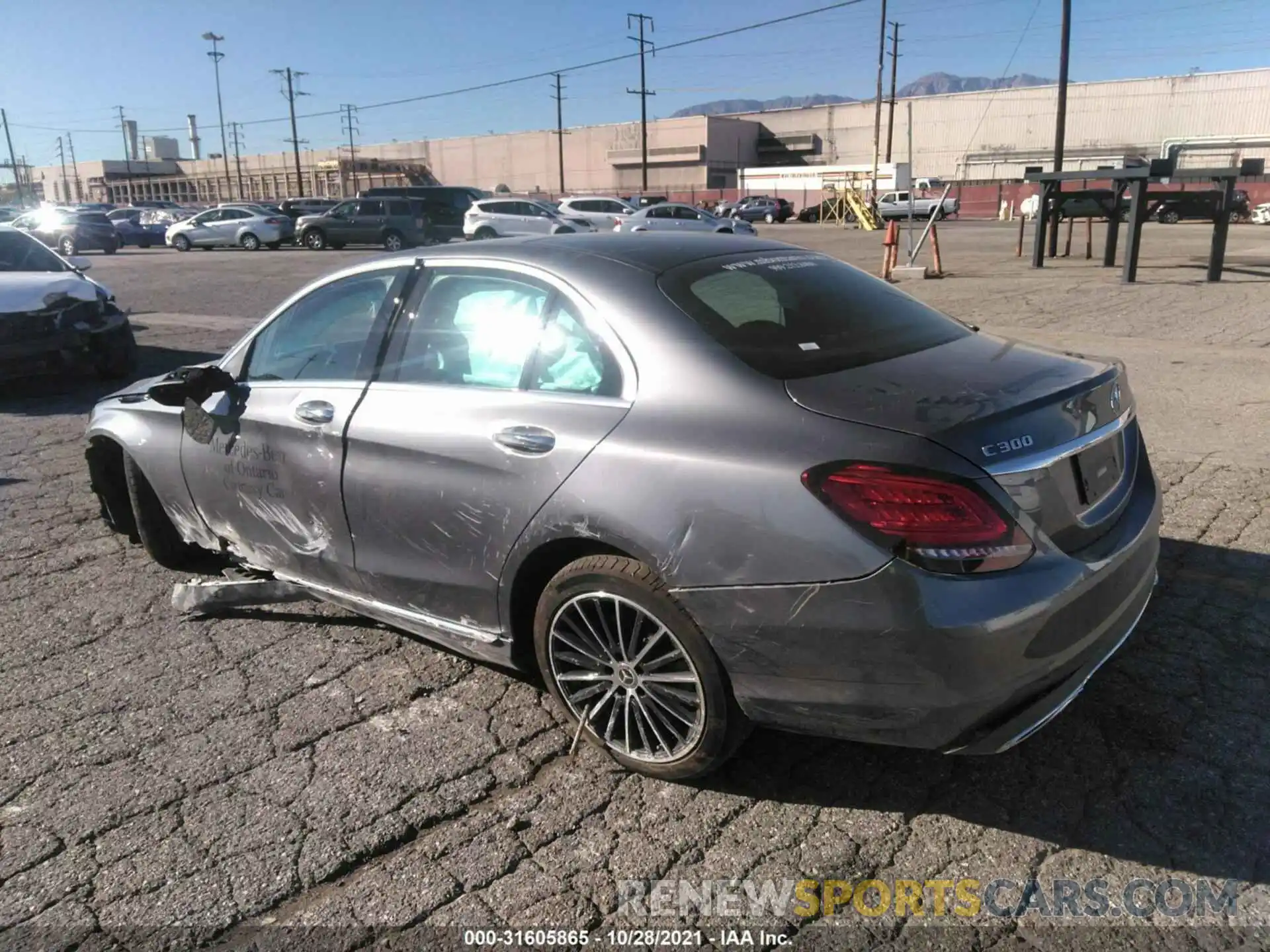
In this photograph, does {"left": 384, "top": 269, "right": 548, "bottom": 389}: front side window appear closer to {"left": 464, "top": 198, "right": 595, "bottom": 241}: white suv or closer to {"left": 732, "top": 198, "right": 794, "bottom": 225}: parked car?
{"left": 464, "top": 198, "right": 595, "bottom": 241}: white suv

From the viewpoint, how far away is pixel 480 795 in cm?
287

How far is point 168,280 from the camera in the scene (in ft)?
70.7

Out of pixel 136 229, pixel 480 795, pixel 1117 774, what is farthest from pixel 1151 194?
pixel 136 229

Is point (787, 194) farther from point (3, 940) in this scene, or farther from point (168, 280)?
point (3, 940)

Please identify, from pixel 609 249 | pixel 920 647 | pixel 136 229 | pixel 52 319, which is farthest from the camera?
pixel 136 229

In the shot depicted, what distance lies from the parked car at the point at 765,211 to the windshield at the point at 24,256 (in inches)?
1758

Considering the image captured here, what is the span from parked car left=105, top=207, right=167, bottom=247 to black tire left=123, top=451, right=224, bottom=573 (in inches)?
1557

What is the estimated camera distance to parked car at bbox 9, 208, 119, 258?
33719 mm

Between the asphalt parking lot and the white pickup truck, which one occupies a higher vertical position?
the white pickup truck

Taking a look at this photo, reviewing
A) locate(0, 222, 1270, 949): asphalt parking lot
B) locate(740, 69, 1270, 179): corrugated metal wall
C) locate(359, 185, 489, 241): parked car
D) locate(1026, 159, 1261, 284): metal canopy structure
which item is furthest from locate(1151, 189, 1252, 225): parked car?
locate(740, 69, 1270, 179): corrugated metal wall

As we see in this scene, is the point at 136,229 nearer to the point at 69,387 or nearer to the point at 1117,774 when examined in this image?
the point at 69,387

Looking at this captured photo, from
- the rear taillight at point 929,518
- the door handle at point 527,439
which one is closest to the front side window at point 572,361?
the door handle at point 527,439

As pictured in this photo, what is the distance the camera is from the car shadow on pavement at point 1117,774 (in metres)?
2.57

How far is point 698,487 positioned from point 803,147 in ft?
293
